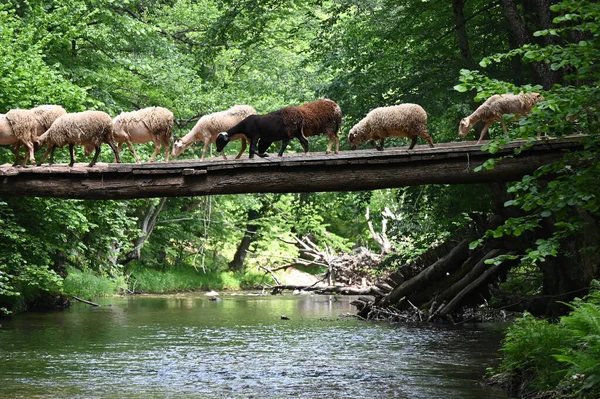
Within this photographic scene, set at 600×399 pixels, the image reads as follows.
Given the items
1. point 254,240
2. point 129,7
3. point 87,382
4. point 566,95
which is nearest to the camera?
point 566,95

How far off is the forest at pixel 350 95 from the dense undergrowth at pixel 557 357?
83 centimetres

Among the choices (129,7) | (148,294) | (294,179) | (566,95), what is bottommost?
(148,294)

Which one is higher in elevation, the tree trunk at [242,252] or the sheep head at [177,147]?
the sheep head at [177,147]

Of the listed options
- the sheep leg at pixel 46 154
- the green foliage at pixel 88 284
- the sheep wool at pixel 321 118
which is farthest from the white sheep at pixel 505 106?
the green foliage at pixel 88 284

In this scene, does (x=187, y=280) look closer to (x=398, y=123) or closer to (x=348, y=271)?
(x=348, y=271)

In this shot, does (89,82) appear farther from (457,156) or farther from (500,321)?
(457,156)

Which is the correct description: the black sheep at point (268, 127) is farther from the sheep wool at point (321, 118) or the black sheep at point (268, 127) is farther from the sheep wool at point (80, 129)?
the sheep wool at point (80, 129)

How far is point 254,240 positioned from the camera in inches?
1660

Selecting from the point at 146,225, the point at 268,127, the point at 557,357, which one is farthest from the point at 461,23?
the point at 146,225

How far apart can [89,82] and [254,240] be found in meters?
18.3

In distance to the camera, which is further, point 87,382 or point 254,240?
point 254,240

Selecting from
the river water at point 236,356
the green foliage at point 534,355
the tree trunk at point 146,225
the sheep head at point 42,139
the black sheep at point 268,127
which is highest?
the black sheep at point 268,127

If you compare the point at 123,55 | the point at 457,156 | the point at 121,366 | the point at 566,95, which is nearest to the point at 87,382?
the point at 121,366

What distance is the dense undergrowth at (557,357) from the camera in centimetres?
779
